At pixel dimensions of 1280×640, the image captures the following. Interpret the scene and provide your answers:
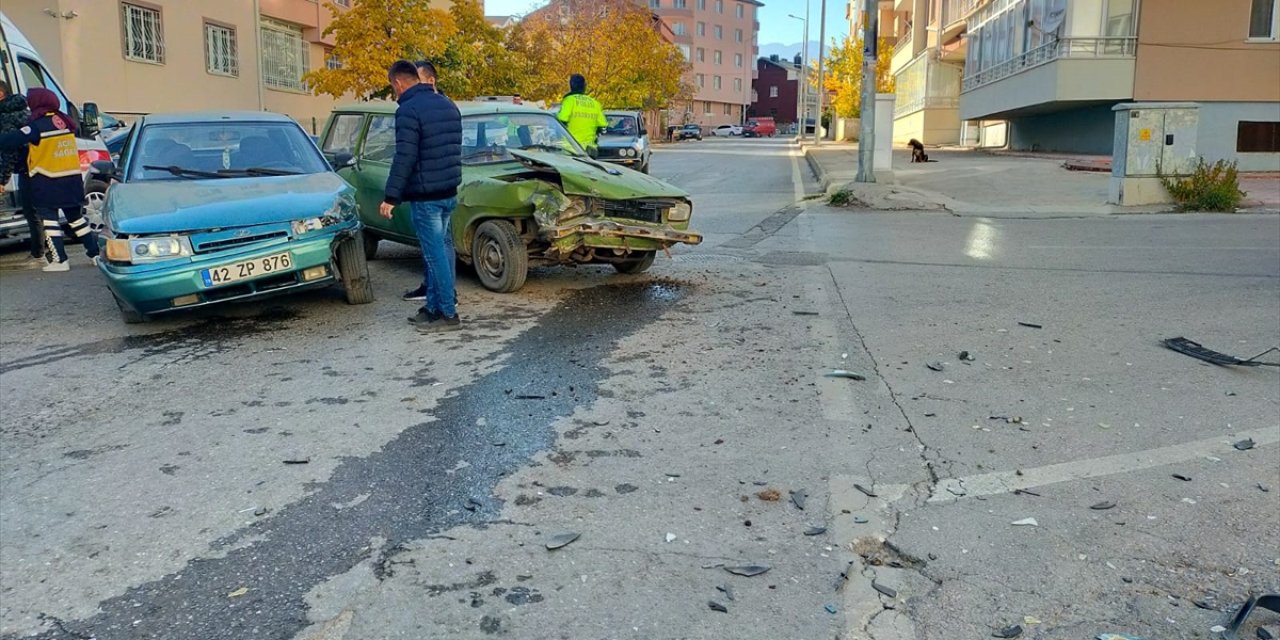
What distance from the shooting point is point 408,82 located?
263 inches

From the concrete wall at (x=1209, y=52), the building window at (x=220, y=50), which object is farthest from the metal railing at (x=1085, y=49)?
the building window at (x=220, y=50)

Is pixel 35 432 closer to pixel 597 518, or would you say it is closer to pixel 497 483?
pixel 497 483

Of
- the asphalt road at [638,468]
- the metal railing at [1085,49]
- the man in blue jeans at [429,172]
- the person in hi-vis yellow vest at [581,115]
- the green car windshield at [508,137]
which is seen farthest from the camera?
the metal railing at [1085,49]

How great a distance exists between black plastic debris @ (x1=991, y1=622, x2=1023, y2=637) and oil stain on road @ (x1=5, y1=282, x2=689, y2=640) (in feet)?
6.23

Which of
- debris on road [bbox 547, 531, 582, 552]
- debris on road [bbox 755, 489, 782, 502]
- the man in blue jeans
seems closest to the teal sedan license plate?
the man in blue jeans

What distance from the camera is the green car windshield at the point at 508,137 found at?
849 centimetres

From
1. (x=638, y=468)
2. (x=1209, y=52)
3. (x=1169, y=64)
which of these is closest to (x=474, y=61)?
(x=1169, y=64)

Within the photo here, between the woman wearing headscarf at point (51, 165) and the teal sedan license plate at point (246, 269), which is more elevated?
the woman wearing headscarf at point (51, 165)

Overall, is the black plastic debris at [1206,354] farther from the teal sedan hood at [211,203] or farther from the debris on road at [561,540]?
the teal sedan hood at [211,203]

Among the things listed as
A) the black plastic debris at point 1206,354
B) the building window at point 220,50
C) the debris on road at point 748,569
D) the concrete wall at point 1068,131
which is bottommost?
the debris on road at point 748,569

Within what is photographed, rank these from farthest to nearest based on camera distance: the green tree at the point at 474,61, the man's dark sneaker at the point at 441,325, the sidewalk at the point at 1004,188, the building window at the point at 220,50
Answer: the green tree at the point at 474,61
the building window at the point at 220,50
the sidewalk at the point at 1004,188
the man's dark sneaker at the point at 441,325

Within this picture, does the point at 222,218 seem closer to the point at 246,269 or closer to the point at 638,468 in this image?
the point at 246,269

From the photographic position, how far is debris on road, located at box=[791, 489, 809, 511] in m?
3.89

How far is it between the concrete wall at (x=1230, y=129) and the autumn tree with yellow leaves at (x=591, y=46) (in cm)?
2846
